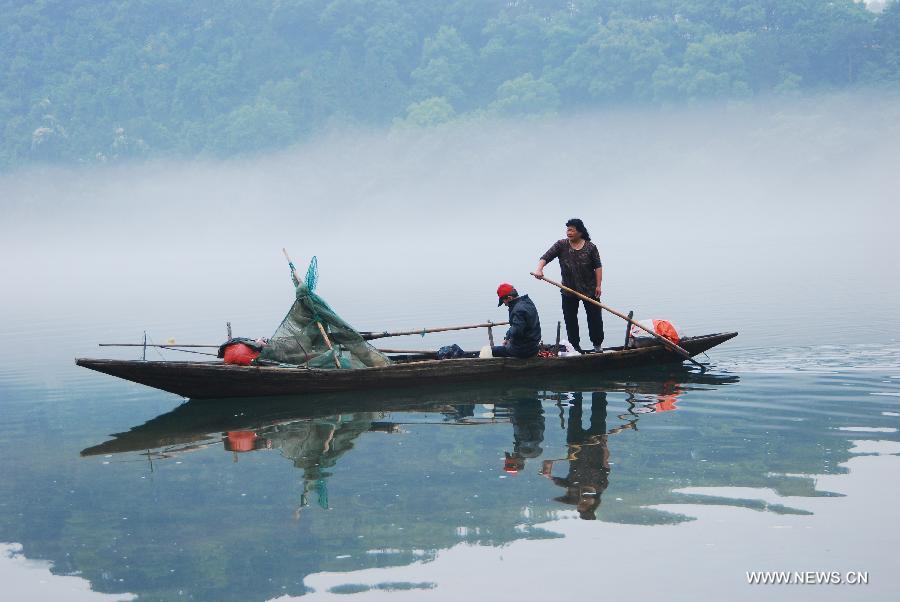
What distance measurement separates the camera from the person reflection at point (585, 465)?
8602 millimetres

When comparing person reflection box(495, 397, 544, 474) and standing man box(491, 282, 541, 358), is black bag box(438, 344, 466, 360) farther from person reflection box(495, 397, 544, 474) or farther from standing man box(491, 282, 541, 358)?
person reflection box(495, 397, 544, 474)

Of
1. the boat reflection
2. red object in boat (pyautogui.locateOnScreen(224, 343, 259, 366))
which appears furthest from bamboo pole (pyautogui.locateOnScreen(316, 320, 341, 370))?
red object in boat (pyautogui.locateOnScreen(224, 343, 259, 366))

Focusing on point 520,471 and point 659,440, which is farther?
point 659,440

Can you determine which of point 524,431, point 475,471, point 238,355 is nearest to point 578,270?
point 524,431

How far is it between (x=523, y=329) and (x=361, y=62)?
115 meters

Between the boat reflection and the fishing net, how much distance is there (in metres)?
0.61

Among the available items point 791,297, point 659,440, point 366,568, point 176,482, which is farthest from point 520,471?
point 791,297

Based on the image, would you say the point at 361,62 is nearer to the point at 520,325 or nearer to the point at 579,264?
the point at 579,264

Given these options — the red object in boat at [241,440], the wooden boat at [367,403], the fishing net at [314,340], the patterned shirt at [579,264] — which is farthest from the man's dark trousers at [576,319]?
the red object in boat at [241,440]

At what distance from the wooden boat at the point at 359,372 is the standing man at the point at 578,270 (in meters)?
0.60

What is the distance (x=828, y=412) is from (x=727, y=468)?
2866mm

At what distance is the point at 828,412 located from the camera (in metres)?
11.5

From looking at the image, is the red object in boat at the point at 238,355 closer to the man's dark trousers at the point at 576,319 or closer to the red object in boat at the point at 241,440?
the red object in boat at the point at 241,440

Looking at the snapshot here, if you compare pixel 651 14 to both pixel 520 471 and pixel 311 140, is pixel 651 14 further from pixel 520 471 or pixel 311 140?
pixel 520 471
